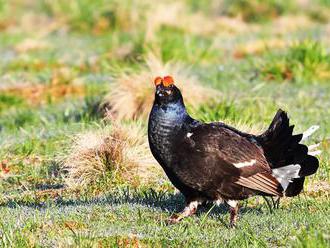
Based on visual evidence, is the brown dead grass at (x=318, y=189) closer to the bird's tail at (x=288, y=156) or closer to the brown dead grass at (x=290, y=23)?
the bird's tail at (x=288, y=156)

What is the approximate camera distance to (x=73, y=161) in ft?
32.6

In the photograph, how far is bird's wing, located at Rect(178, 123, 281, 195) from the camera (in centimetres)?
761

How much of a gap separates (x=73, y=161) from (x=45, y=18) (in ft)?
45.7

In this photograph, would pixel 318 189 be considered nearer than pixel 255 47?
Yes

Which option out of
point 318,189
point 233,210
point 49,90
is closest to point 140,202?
point 233,210

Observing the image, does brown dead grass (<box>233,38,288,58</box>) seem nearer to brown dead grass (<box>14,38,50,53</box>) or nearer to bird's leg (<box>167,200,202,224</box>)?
brown dead grass (<box>14,38,50,53</box>)

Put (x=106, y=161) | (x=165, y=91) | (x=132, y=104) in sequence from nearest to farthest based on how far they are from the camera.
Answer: (x=165, y=91) < (x=106, y=161) < (x=132, y=104)

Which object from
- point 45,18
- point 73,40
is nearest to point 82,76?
point 73,40

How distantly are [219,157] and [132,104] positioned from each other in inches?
208

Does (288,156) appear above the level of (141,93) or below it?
above

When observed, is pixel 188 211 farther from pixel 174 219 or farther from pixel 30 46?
pixel 30 46

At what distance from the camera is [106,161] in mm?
9852

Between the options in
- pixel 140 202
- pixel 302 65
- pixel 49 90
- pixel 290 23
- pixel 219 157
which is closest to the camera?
pixel 219 157

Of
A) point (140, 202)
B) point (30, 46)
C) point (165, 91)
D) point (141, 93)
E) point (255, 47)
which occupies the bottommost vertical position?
point (30, 46)
